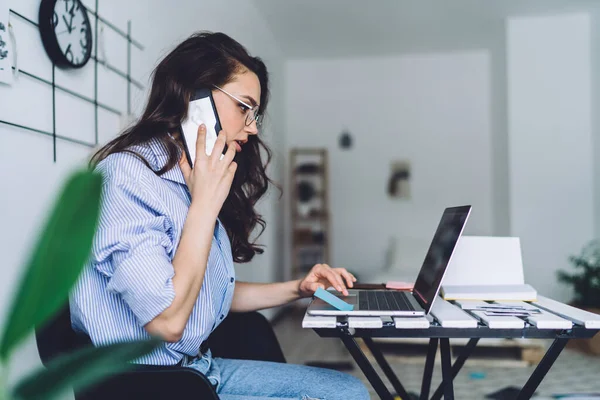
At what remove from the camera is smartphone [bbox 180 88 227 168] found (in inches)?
46.7

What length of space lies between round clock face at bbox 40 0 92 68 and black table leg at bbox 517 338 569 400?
1604 mm

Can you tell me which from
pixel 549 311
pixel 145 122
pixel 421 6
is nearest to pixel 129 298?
pixel 145 122

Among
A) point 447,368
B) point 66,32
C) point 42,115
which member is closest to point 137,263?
point 447,368

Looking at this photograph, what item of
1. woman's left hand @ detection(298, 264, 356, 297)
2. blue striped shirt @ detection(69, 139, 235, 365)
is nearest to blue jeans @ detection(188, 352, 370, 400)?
blue striped shirt @ detection(69, 139, 235, 365)

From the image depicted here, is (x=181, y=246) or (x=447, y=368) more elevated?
(x=181, y=246)

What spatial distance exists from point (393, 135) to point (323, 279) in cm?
461

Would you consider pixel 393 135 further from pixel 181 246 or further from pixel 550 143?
pixel 181 246

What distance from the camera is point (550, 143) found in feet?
15.6

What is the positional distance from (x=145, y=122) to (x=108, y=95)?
0.99 metres

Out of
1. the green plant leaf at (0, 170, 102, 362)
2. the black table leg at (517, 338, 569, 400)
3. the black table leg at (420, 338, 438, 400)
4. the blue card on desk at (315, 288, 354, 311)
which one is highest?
the green plant leaf at (0, 170, 102, 362)

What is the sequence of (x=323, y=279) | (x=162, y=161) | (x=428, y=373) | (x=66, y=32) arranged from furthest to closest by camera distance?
(x=66, y=32)
(x=428, y=373)
(x=323, y=279)
(x=162, y=161)

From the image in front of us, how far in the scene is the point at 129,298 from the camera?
94 cm

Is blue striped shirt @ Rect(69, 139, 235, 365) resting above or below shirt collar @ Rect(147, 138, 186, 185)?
below

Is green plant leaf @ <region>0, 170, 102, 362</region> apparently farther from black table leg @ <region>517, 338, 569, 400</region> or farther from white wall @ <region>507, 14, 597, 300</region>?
white wall @ <region>507, 14, 597, 300</region>
